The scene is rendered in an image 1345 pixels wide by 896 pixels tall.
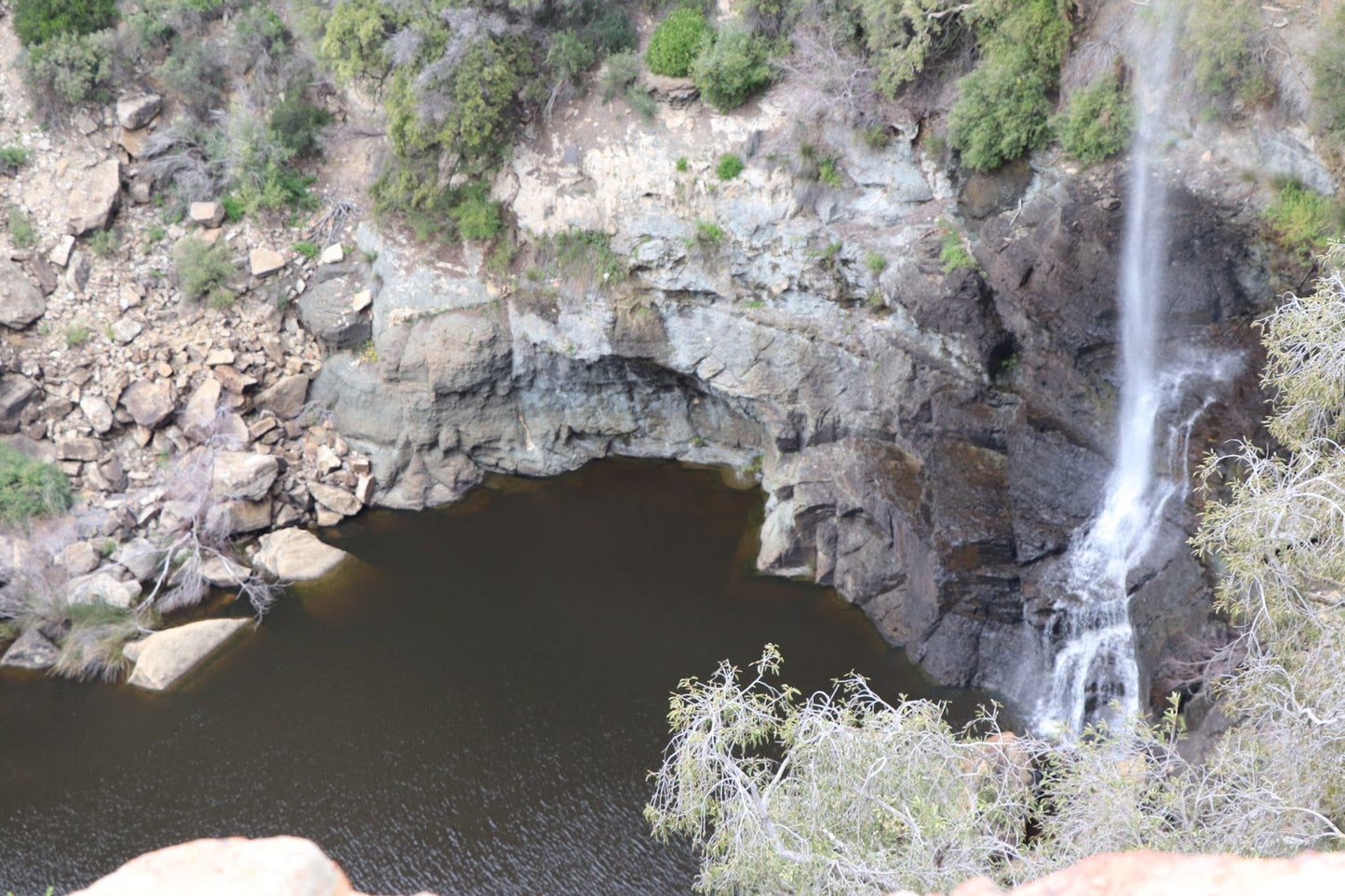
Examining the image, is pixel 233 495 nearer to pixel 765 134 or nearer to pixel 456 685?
pixel 456 685

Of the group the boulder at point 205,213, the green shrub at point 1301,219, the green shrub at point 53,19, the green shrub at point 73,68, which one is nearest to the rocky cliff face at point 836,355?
the green shrub at point 1301,219

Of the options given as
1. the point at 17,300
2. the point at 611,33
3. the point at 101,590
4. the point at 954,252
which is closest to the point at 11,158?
the point at 17,300

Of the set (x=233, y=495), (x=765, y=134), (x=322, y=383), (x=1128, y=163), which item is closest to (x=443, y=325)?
(x=322, y=383)

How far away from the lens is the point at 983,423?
60.0 feet

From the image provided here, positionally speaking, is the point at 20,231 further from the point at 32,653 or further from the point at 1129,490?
the point at 1129,490

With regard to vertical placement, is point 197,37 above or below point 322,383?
above

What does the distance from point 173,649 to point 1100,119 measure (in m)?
19.6

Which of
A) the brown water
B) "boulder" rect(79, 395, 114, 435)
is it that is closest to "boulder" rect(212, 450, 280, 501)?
the brown water

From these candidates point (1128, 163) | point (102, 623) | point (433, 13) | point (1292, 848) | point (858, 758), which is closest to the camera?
point (1292, 848)

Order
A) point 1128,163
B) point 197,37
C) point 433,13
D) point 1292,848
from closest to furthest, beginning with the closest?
point 1292,848, point 1128,163, point 433,13, point 197,37

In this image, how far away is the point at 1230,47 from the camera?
1419 cm

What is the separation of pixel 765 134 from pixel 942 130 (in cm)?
369

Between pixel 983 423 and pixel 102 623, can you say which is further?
pixel 102 623

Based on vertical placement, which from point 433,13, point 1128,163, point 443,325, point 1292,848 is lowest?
point 1292,848
